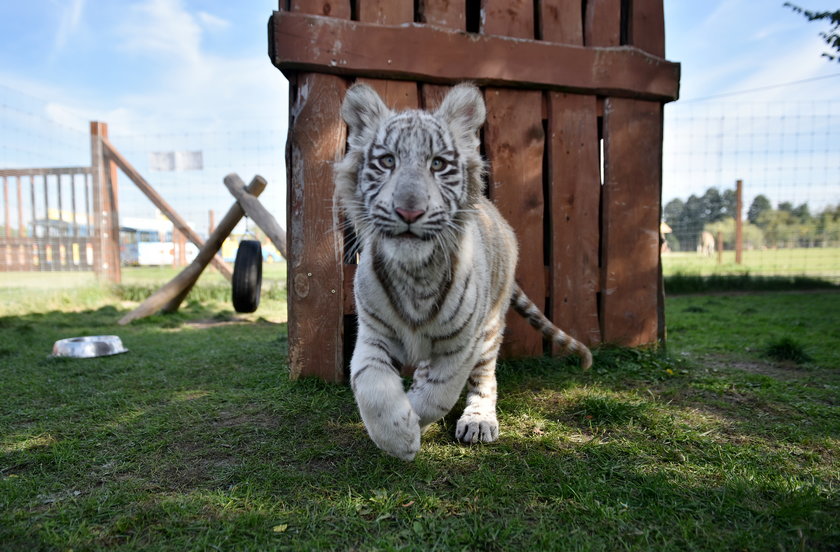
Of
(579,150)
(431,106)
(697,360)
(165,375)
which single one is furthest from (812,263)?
(165,375)

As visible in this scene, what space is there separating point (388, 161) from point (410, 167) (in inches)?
6.5

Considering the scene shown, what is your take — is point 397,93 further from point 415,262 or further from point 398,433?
point 398,433

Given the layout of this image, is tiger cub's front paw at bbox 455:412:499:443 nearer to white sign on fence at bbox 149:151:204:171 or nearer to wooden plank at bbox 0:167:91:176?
wooden plank at bbox 0:167:91:176

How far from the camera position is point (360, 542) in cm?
161

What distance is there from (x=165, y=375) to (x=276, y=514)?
95.9 inches

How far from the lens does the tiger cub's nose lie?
6.57ft

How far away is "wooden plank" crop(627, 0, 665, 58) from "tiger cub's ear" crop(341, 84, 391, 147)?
2632 millimetres

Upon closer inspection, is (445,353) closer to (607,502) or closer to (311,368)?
(607,502)

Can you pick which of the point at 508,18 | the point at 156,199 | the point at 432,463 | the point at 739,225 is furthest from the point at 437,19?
the point at 739,225

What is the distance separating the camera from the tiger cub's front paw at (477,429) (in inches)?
95.3

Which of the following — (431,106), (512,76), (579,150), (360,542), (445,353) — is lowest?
(360,542)

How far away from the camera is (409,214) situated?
200 cm

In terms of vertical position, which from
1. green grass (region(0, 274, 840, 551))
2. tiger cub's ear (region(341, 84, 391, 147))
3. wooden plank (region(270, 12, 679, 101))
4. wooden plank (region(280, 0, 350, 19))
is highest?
wooden plank (region(280, 0, 350, 19))

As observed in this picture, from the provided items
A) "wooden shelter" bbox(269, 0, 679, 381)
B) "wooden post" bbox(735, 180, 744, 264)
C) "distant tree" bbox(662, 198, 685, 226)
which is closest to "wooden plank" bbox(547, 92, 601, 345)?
"wooden shelter" bbox(269, 0, 679, 381)
